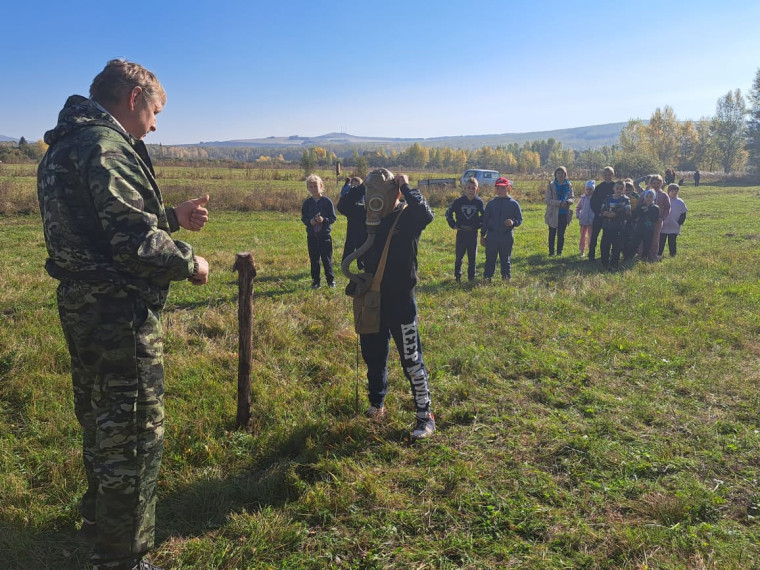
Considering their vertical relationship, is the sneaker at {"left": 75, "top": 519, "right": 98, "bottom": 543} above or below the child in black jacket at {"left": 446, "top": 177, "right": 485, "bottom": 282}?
below

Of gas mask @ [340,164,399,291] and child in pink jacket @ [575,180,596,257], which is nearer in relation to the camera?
gas mask @ [340,164,399,291]

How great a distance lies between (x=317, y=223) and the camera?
8.38 meters

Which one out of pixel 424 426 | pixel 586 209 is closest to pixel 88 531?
pixel 424 426

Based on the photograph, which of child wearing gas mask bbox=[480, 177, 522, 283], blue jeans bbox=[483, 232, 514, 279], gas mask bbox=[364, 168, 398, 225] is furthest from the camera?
blue jeans bbox=[483, 232, 514, 279]

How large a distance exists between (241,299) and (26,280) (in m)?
6.90

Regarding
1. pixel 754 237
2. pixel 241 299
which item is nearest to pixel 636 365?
pixel 241 299

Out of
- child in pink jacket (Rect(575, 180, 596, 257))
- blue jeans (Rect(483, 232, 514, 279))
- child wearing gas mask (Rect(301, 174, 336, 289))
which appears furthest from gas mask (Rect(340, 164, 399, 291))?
child in pink jacket (Rect(575, 180, 596, 257))

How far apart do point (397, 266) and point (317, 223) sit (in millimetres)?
4910

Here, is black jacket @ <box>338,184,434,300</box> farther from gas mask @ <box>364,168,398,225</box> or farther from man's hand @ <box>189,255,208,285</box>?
man's hand @ <box>189,255,208,285</box>

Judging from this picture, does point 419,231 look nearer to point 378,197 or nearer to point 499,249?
point 378,197

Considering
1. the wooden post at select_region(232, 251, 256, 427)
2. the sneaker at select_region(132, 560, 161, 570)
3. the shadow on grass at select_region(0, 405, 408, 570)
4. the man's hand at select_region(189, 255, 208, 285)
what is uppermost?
the man's hand at select_region(189, 255, 208, 285)

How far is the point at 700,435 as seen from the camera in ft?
12.9

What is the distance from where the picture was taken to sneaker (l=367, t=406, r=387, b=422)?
4.17 meters

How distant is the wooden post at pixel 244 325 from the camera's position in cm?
378
